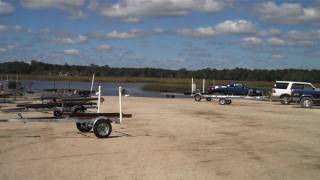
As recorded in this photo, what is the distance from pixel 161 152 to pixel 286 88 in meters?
31.4

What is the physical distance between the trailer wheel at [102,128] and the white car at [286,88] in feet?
91.1

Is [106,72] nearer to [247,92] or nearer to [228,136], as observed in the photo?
[247,92]

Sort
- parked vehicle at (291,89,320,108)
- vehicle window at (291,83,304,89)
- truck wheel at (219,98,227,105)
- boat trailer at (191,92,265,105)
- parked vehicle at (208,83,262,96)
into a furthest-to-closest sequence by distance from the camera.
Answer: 1. parked vehicle at (208,83,262,96)
2. vehicle window at (291,83,304,89)
3. boat trailer at (191,92,265,105)
4. truck wheel at (219,98,227,105)
5. parked vehicle at (291,89,320,108)

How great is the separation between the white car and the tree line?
227 ft

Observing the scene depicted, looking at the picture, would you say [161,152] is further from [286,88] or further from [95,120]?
[286,88]

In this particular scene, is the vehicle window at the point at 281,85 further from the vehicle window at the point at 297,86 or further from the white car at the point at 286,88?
the vehicle window at the point at 297,86

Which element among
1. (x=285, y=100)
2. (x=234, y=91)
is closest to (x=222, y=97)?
(x=234, y=91)

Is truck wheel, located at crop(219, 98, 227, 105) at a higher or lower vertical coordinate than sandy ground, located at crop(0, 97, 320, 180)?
higher

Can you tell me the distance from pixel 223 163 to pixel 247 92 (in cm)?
3346

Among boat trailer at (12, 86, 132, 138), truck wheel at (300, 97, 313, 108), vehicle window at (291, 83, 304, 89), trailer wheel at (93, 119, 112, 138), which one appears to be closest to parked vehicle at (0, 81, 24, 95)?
vehicle window at (291, 83, 304, 89)

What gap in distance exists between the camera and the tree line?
131188 millimetres

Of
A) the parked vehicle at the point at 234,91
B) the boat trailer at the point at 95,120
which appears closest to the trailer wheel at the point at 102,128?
the boat trailer at the point at 95,120

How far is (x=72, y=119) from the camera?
17578mm

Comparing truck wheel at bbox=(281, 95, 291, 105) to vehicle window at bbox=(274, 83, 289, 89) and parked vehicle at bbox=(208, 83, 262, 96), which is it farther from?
parked vehicle at bbox=(208, 83, 262, 96)
